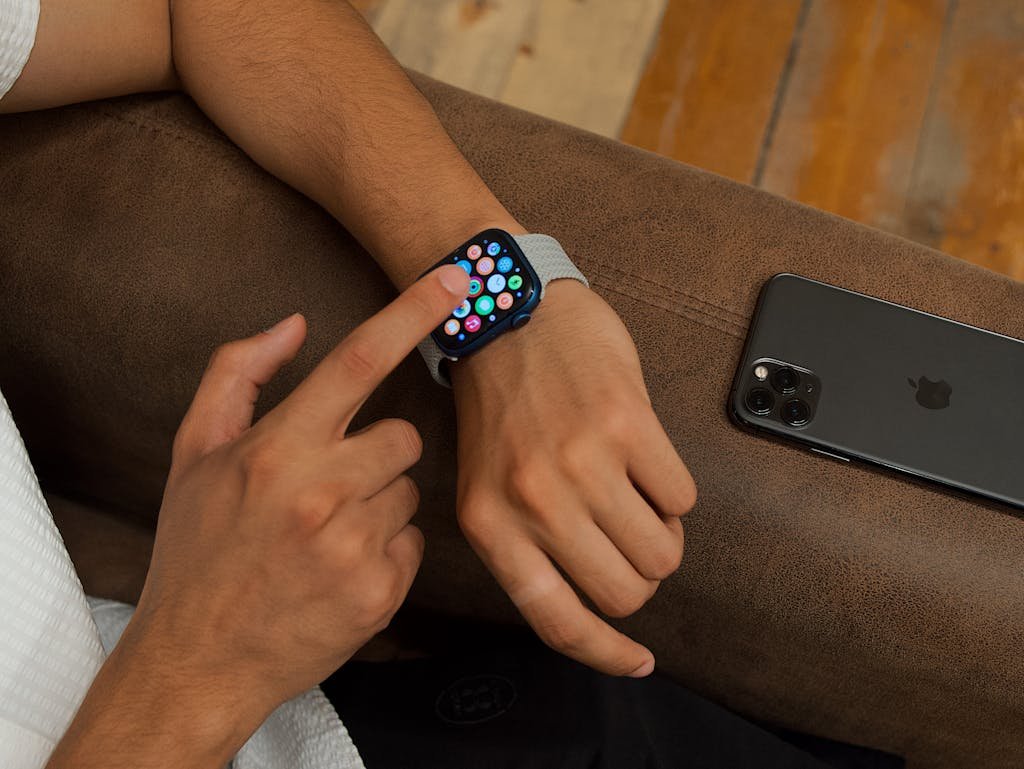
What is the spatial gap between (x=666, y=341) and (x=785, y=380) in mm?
102

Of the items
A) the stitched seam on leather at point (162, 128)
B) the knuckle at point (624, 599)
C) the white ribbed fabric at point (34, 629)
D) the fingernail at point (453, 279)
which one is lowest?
the white ribbed fabric at point (34, 629)

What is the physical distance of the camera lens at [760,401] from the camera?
706 millimetres

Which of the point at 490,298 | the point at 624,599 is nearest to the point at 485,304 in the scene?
the point at 490,298

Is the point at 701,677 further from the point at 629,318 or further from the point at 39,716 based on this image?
the point at 39,716

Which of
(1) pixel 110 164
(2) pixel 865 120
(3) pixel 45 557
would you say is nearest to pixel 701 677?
(3) pixel 45 557

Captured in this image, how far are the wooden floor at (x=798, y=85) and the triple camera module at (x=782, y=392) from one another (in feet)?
2.60

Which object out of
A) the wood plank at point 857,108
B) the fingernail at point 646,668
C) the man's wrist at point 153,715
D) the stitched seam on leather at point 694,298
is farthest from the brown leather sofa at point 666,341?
the wood plank at point 857,108

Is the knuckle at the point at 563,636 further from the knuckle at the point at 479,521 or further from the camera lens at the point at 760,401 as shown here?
the camera lens at the point at 760,401

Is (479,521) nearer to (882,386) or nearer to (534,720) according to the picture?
(534,720)

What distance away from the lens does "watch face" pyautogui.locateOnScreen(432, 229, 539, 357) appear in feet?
2.16

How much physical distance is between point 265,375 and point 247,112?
0.90 ft

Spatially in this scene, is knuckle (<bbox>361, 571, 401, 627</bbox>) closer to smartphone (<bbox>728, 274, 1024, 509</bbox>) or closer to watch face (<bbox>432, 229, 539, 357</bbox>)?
watch face (<bbox>432, 229, 539, 357</bbox>)

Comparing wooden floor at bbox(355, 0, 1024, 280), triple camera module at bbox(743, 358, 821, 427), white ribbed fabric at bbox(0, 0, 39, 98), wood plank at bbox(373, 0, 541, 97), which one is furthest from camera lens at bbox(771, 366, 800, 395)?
wood plank at bbox(373, 0, 541, 97)

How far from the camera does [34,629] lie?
0.63 meters
